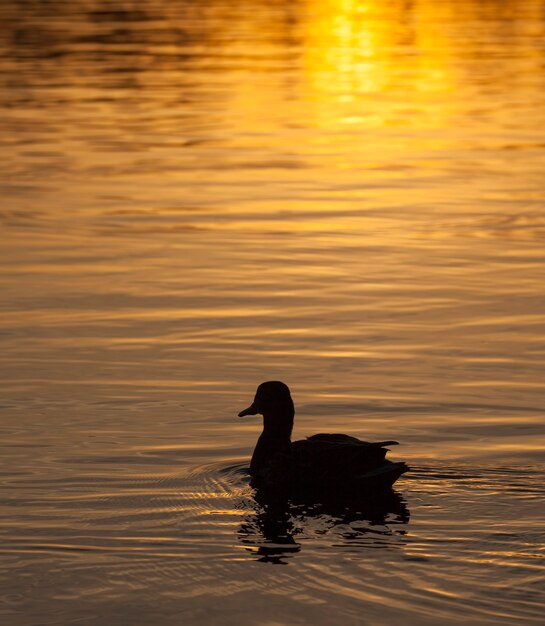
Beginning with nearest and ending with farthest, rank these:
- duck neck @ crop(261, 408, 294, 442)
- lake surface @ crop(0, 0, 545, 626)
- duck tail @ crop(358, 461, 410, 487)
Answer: lake surface @ crop(0, 0, 545, 626) < duck tail @ crop(358, 461, 410, 487) < duck neck @ crop(261, 408, 294, 442)

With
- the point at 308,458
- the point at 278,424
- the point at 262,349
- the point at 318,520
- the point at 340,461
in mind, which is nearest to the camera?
the point at 318,520

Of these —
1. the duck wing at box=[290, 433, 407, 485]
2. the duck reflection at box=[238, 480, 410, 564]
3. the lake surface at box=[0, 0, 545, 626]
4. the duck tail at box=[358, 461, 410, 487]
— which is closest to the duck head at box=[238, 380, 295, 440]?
the lake surface at box=[0, 0, 545, 626]

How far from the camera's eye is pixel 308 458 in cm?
1143

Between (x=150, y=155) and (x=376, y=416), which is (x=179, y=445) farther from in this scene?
(x=150, y=155)

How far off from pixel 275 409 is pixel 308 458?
902 mm

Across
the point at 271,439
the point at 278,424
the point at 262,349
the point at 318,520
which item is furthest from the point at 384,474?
the point at 262,349

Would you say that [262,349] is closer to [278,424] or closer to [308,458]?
[278,424]

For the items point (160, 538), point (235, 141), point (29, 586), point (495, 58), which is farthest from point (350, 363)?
point (495, 58)

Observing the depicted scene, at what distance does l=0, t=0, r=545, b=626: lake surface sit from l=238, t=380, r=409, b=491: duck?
0.24 meters

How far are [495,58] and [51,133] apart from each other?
21737 millimetres

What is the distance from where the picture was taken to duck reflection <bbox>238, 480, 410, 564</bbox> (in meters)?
10.1

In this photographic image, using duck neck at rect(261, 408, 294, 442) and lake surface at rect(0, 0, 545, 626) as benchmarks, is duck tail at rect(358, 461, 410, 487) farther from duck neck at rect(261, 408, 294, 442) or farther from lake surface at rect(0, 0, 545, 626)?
duck neck at rect(261, 408, 294, 442)

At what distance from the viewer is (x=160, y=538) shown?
10.2 m

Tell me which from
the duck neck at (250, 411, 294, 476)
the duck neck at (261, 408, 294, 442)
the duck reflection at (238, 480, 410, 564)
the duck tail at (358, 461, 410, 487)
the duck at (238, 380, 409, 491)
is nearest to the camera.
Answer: the duck reflection at (238, 480, 410, 564)
